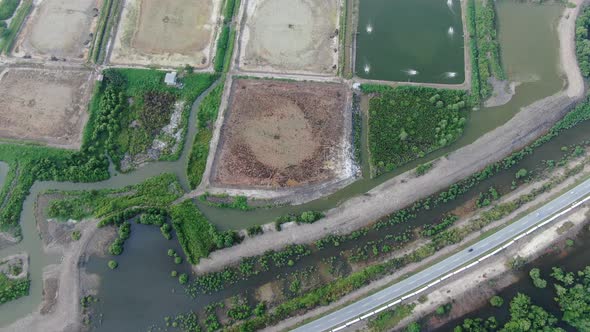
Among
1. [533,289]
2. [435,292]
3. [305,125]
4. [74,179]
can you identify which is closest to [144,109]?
[74,179]

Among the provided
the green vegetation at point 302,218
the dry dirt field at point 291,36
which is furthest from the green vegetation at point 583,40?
the green vegetation at point 302,218

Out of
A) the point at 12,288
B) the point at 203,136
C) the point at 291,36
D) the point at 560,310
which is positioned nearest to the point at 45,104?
the point at 203,136

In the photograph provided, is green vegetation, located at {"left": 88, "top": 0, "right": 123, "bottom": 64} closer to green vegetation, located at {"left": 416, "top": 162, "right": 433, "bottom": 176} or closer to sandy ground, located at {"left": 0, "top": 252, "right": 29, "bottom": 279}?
sandy ground, located at {"left": 0, "top": 252, "right": 29, "bottom": 279}

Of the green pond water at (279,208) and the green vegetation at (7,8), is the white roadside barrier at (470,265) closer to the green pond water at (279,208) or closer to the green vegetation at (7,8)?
the green pond water at (279,208)

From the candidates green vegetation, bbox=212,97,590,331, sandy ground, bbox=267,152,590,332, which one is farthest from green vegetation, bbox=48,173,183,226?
sandy ground, bbox=267,152,590,332

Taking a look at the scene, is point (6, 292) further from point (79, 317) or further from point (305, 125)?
point (305, 125)
